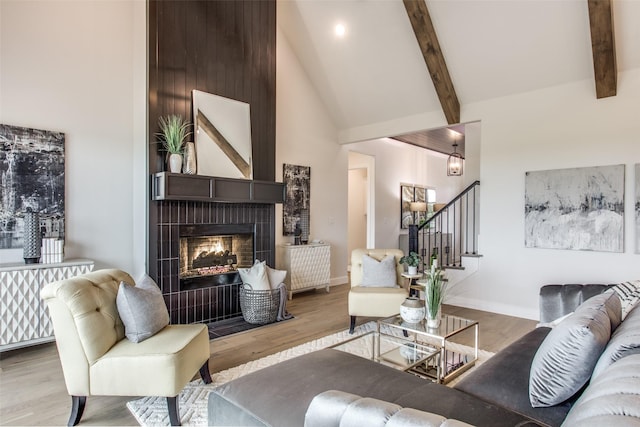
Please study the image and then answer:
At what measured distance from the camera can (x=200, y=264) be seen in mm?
4395

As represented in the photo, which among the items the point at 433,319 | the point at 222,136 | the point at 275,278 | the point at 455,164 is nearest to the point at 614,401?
the point at 433,319

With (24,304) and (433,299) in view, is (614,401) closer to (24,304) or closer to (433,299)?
(433,299)

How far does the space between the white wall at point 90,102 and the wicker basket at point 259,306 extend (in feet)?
3.95

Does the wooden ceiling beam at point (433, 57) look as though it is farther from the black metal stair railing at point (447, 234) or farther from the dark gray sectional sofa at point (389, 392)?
the dark gray sectional sofa at point (389, 392)

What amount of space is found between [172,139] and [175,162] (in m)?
0.25

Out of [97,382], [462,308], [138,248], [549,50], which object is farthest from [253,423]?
[549,50]

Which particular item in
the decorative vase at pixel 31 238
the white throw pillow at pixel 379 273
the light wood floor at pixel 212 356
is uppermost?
the decorative vase at pixel 31 238

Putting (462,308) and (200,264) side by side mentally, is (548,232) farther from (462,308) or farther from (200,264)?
(200,264)

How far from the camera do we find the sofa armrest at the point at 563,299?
3.11 meters

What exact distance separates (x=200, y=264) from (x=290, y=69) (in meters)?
3.42

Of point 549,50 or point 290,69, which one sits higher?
point 290,69

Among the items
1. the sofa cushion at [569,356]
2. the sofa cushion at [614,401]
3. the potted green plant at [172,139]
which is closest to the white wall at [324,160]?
the potted green plant at [172,139]

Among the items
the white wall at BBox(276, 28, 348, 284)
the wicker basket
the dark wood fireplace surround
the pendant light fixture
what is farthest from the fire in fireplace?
the pendant light fixture

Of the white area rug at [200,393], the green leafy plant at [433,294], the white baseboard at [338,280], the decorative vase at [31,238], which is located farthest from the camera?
the white baseboard at [338,280]
